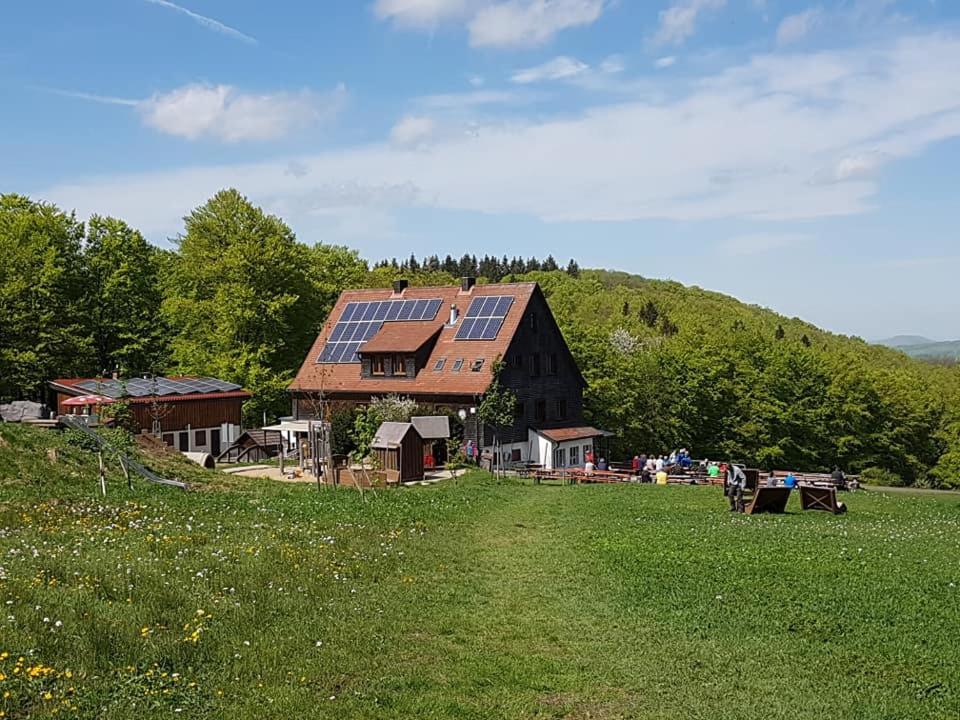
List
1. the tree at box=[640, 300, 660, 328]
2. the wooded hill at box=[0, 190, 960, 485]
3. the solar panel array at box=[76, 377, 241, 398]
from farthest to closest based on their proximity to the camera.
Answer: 1. the tree at box=[640, 300, 660, 328]
2. the wooded hill at box=[0, 190, 960, 485]
3. the solar panel array at box=[76, 377, 241, 398]

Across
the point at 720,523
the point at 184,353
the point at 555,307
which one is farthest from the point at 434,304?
the point at 555,307

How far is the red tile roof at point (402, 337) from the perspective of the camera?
184 feet

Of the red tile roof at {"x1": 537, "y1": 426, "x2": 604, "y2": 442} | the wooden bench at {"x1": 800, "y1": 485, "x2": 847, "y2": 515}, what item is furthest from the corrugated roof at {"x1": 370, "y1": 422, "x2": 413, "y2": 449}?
the wooden bench at {"x1": 800, "y1": 485, "x2": 847, "y2": 515}

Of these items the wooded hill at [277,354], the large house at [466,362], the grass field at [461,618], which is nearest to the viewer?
the grass field at [461,618]

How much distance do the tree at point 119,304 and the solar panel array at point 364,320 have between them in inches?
650

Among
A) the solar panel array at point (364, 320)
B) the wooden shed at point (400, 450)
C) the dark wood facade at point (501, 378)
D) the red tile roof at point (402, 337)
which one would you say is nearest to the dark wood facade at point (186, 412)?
the dark wood facade at point (501, 378)

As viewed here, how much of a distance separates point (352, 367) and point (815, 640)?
48211 millimetres

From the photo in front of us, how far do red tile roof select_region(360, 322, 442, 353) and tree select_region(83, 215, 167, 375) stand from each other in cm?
2064

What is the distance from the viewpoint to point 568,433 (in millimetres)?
55656

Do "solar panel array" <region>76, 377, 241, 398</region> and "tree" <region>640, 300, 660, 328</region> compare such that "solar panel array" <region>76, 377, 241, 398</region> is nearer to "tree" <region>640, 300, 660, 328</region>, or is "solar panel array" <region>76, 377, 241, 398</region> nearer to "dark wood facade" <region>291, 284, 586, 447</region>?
"dark wood facade" <region>291, 284, 586, 447</region>

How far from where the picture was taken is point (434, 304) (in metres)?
59.6

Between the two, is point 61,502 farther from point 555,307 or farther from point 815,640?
point 555,307

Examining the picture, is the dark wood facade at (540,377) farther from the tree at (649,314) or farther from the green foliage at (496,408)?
the tree at (649,314)

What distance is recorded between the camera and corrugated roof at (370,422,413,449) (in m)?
41.0
